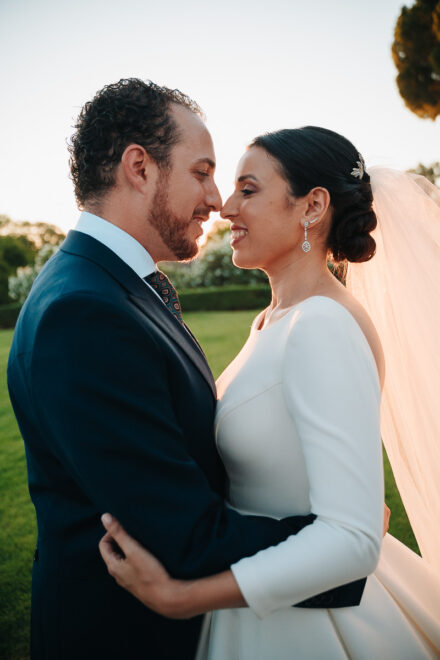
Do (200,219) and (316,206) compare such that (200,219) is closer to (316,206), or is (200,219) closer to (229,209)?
(229,209)

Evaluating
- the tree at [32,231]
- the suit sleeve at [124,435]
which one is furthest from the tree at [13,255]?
the suit sleeve at [124,435]

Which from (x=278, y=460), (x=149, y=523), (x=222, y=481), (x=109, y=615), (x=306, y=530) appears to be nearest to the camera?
(x=149, y=523)

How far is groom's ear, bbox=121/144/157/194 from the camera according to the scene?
2.01 metres

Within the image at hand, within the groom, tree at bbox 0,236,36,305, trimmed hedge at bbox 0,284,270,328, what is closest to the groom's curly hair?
the groom

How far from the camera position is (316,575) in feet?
4.58

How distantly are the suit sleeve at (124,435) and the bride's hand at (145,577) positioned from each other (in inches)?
1.2

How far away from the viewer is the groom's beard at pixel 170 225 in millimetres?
2086

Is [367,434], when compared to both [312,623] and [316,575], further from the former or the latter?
[312,623]

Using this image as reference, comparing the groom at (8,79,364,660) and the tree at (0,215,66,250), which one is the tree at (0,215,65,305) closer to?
the tree at (0,215,66,250)

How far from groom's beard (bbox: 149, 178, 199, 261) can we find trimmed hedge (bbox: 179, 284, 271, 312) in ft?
69.1

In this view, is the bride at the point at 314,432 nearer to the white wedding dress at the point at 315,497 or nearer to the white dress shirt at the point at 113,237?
the white wedding dress at the point at 315,497

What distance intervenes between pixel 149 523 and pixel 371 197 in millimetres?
1887

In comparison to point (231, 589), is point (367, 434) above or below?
above

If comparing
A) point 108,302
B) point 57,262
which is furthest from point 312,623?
point 57,262
